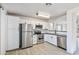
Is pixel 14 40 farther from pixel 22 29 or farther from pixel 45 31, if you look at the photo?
pixel 45 31

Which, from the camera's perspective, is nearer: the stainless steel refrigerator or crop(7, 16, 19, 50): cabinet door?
crop(7, 16, 19, 50): cabinet door

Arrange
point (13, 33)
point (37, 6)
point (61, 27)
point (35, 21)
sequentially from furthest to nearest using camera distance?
point (35, 21) < point (61, 27) < point (13, 33) < point (37, 6)

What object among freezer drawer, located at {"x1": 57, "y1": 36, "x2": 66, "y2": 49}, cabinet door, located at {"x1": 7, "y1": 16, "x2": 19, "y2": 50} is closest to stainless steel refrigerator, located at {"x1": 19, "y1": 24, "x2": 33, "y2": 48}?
cabinet door, located at {"x1": 7, "y1": 16, "x2": 19, "y2": 50}

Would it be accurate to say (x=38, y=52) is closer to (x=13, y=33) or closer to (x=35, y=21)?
(x=13, y=33)

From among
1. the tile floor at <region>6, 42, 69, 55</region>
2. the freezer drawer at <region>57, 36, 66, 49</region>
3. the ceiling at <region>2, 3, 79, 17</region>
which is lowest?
the tile floor at <region>6, 42, 69, 55</region>

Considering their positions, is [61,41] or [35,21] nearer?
[61,41]

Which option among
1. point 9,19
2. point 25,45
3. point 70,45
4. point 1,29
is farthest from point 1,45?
point 70,45

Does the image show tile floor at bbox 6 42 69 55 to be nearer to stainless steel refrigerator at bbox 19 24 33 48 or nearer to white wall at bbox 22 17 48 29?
stainless steel refrigerator at bbox 19 24 33 48

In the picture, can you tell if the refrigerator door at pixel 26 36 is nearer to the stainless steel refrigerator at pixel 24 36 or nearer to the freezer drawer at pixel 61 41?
the stainless steel refrigerator at pixel 24 36

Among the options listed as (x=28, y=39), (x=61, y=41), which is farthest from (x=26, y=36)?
(x=61, y=41)

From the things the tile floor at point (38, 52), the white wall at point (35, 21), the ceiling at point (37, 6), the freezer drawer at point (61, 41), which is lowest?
the tile floor at point (38, 52)

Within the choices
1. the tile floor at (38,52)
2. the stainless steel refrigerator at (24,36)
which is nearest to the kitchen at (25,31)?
the stainless steel refrigerator at (24,36)

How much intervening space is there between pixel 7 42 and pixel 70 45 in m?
3.20

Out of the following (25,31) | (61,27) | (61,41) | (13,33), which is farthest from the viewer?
A: (61,27)
